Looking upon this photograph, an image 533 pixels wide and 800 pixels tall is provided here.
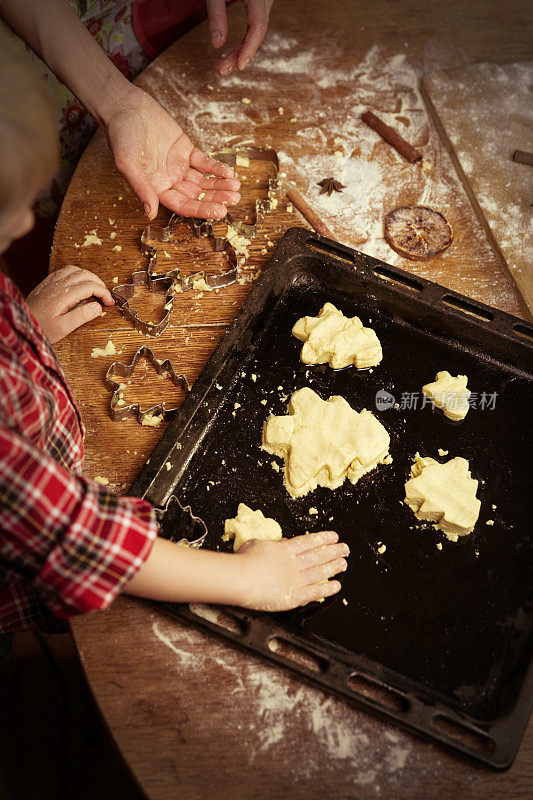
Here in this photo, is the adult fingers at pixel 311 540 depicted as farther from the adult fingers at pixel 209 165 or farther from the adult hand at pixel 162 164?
the adult fingers at pixel 209 165

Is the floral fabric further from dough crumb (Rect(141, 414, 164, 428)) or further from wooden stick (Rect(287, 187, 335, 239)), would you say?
dough crumb (Rect(141, 414, 164, 428))

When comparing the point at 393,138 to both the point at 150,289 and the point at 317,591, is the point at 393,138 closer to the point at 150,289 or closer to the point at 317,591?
the point at 150,289

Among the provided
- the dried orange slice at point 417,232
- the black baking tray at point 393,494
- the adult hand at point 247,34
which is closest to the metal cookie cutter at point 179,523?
the black baking tray at point 393,494

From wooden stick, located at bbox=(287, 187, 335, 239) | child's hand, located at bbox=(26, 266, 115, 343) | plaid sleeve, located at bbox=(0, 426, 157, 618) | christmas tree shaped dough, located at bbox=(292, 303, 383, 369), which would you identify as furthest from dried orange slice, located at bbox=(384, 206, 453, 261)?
plaid sleeve, located at bbox=(0, 426, 157, 618)

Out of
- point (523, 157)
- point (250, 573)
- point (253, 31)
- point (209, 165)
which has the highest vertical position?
point (253, 31)

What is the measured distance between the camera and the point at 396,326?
1406 millimetres

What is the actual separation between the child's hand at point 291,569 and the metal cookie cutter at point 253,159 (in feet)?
2.73

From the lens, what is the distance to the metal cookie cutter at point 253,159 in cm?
156

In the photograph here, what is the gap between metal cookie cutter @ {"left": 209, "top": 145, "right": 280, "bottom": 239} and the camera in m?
1.56

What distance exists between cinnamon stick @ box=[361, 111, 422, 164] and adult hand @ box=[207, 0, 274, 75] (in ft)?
1.21

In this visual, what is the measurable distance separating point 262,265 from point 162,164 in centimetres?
36

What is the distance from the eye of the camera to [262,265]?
1520 millimetres

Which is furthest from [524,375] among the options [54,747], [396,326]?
[54,747]

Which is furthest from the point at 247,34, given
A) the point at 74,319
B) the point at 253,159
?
the point at 74,319
